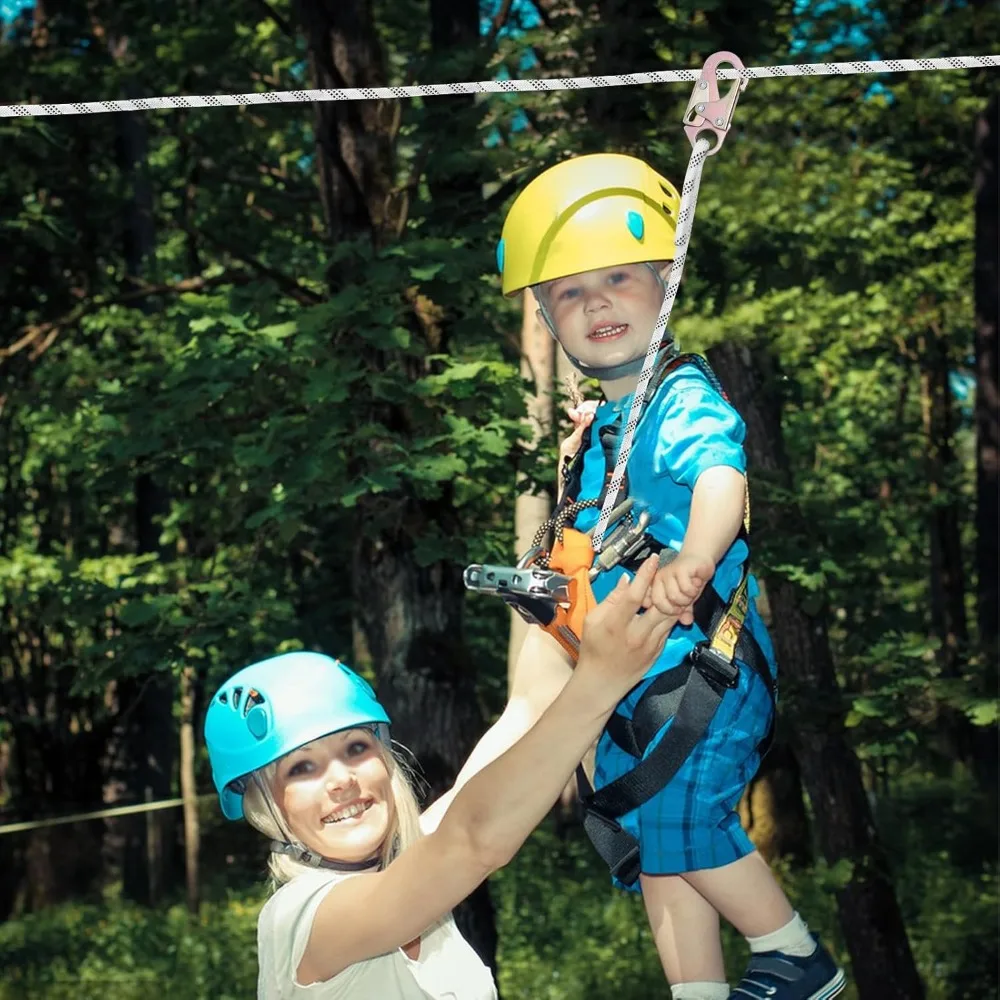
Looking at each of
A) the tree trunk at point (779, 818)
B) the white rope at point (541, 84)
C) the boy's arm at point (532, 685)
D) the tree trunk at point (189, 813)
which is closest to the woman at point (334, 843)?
the boy's arm at point (532, 685)

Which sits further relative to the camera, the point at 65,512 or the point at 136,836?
the point at 65,512

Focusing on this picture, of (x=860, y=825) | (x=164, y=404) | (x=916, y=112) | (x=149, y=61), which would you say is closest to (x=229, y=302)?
(x=164, y=404)

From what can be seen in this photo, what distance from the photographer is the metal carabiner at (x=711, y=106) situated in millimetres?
2564

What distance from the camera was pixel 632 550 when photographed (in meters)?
2.86

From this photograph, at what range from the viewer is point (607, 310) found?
307cm

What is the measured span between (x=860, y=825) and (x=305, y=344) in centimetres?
426

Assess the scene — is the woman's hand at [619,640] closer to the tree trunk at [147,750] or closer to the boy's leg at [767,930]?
the boy's leg at [767,930]

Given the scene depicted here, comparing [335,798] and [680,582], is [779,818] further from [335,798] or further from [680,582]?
[680,582]

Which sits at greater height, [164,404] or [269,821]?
[164,404]

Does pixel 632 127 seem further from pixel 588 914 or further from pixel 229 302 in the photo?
pixel 588 914

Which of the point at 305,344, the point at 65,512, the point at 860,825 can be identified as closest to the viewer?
the point at 305,344

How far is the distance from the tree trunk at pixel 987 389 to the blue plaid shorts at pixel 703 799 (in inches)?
544

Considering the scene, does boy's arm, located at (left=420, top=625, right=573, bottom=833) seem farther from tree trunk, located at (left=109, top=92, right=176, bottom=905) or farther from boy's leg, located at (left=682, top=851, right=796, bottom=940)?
tree trunk, located at (left=109, top=92, right=176, bottom=905)

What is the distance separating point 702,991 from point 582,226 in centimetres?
151
